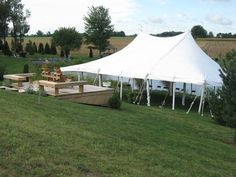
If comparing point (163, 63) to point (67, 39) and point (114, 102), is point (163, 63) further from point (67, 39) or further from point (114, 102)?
point (67, 39)

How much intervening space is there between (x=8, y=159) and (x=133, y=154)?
7.10ft

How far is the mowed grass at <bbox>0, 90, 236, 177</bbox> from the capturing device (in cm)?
576

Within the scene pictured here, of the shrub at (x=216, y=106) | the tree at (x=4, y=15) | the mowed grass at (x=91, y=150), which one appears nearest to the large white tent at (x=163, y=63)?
the shrub at (x=216, y=106)

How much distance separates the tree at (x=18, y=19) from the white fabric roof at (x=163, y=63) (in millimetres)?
32060

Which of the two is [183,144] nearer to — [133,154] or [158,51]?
[133,154]

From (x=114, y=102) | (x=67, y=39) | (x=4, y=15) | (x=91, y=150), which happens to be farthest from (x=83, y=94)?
(x=67, y=39)

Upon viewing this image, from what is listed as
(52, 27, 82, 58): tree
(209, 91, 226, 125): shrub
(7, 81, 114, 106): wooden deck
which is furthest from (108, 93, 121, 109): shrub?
(52, 27, 82, 58): tree

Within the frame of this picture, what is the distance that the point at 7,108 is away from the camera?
30.7 ft

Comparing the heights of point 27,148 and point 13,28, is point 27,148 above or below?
below

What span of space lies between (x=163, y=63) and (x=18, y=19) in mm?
37907

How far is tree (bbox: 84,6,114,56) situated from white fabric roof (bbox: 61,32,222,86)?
114 ft

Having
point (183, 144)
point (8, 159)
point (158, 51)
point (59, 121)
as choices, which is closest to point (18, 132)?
point (8, 159)

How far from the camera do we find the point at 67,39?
58.8m

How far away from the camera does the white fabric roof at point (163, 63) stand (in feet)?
71.7
